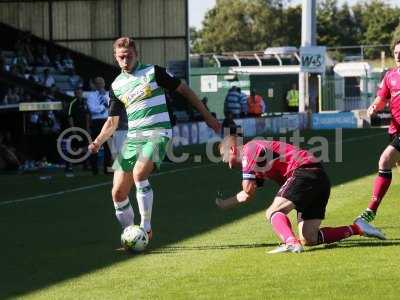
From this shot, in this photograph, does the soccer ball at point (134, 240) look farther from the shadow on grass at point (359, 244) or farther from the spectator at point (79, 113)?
the spectator at point (79, 113)

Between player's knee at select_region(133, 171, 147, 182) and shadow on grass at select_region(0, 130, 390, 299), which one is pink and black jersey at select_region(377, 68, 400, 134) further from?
player's knee at select_region(133, 171, 147, 182)

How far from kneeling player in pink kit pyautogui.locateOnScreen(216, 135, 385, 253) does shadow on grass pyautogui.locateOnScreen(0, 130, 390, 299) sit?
1.49 ft

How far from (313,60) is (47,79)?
46.3 ft

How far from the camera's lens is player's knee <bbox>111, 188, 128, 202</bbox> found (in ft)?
36.3

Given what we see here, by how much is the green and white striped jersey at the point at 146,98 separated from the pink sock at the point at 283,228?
61.4 inches

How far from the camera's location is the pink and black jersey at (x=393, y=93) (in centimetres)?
1213

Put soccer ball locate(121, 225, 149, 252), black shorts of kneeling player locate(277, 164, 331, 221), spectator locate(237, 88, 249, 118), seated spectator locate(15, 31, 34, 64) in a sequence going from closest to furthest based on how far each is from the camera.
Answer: black shorts of kneeling player locate(277, 164, 331, 221)
soccer ball locate(121, 225, 149, 252)
seated spectator locate(15, 31, 34, 64)
spectator locate(237, 88, 249, 118)

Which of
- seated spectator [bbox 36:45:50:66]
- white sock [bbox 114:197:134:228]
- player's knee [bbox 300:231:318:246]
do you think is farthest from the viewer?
seated spectator [bbox 36:45:50:66]

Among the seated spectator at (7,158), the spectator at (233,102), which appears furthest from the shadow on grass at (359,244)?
the spectator at (233,102)

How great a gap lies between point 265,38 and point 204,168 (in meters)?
88.0

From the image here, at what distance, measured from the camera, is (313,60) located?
147ft

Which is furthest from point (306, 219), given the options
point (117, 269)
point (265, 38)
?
point (265, 38)

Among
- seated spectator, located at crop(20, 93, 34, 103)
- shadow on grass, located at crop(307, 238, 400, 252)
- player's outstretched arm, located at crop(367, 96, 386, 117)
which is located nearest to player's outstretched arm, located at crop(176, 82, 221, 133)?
shadow on grass, located at crop(307, 238, 400, 252)

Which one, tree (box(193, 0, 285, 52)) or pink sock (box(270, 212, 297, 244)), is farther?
tree (box(193, 0, 285, 52))
